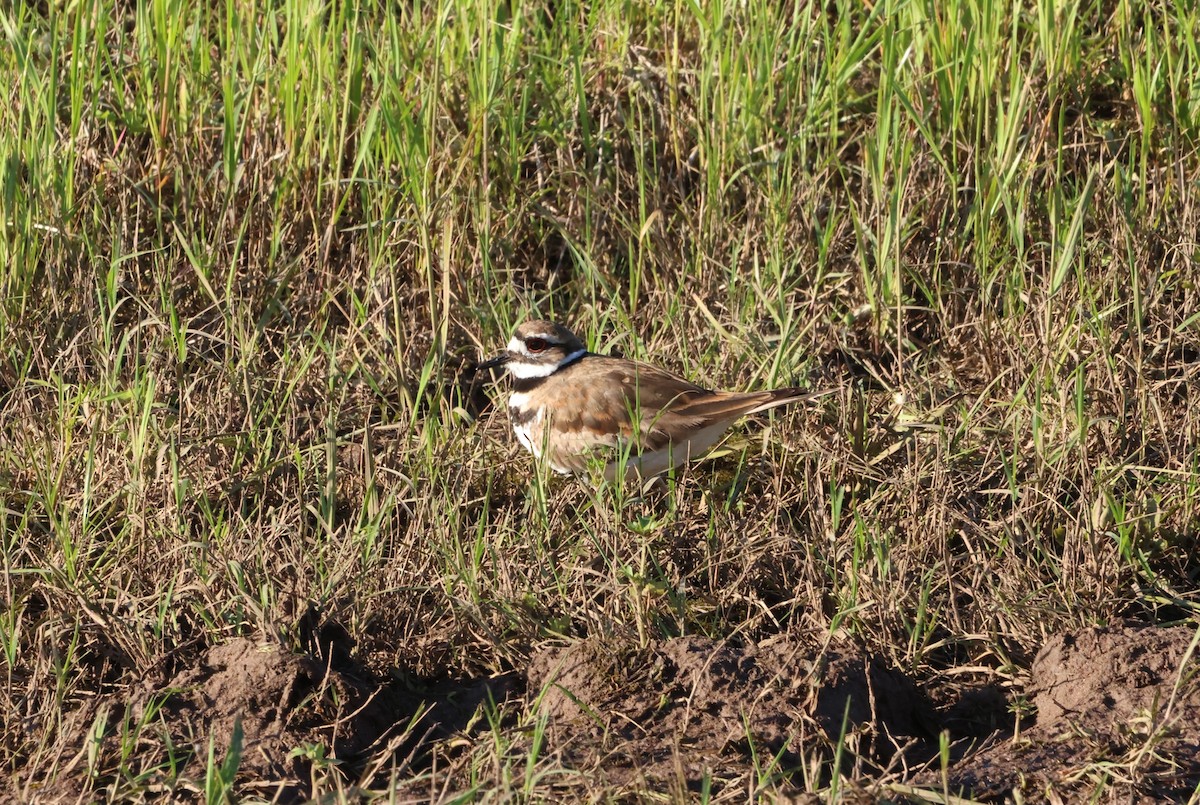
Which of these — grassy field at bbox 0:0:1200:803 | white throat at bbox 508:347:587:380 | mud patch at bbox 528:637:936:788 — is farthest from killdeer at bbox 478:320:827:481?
mud patch at bbox 528:637:936:788

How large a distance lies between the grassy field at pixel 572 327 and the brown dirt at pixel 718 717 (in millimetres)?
25

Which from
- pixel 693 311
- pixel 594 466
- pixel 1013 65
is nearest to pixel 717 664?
pixel 594 466

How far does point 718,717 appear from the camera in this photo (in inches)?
151

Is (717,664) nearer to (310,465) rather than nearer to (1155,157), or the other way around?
(310,465)

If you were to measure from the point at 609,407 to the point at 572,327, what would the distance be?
75cm

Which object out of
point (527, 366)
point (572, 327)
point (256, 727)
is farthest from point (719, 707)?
point (572, 327)

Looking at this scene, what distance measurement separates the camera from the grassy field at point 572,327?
4.08 metres

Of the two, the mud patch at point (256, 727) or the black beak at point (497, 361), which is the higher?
the black beak at point (497, 361)

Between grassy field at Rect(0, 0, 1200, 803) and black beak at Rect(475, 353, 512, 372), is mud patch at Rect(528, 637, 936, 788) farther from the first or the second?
black beak at Rect(475, 353, 512, 372)

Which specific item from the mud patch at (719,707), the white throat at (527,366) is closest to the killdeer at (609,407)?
the white throat at (527,366)

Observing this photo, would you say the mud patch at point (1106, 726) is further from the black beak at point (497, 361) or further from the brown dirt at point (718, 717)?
the black beak at point (497, 361)

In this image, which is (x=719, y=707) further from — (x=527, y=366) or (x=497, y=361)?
(x=497, y=361)

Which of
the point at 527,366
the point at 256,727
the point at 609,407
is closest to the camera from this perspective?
the point at 256,727

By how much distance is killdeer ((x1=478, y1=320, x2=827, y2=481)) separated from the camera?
4.84 meters
